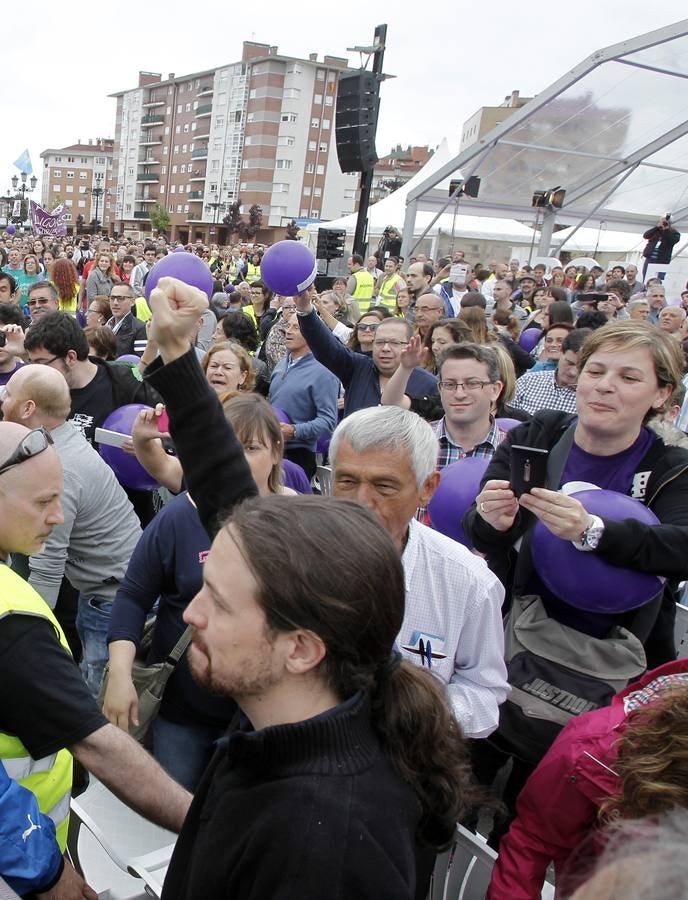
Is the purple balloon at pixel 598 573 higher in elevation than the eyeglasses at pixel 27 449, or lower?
lower

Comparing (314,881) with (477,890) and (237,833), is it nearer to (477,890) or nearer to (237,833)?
(237,833)

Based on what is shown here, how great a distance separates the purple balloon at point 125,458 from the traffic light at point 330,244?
7.53 m

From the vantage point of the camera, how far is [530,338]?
24.2ft

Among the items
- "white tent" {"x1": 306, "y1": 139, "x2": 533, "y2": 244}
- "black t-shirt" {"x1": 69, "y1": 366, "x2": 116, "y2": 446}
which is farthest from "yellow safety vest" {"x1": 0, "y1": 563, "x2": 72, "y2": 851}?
"white tent" {"x1": 306, "y1": 139, "x2": 533, "y2": 244}

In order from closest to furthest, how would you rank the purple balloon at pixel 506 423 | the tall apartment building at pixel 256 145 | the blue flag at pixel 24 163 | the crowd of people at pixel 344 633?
the crowd of people at pixel 344 633 → the purple balloon at pixel 506 423 → the blue flag at pixel 24 163 → the tall apartment building at pixel 256 145

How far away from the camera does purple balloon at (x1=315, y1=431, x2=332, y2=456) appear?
4617 mm

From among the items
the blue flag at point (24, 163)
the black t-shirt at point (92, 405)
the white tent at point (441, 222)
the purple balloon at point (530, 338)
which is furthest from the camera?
the blue flag at point (24, 163)

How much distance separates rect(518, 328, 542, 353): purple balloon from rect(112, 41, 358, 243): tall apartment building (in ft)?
224

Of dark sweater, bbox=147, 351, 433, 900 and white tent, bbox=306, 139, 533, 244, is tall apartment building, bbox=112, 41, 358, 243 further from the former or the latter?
dark sweater, bbox=147, 351, 433, 900

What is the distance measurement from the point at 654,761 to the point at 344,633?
0.63m

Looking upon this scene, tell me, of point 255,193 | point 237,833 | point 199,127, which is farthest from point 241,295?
point 199,127

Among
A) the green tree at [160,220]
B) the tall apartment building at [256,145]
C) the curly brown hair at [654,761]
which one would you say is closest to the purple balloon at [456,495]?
the curly brown hair at [654,761]

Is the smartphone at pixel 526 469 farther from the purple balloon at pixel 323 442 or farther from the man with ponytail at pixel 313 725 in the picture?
the purple balloon at pixel 323 442

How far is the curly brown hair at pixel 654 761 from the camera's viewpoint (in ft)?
3.82
